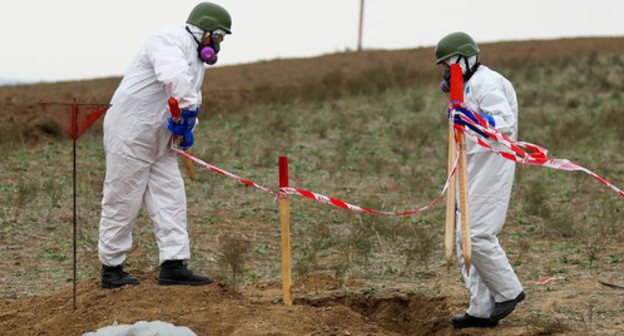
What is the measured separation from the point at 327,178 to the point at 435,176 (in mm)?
1580

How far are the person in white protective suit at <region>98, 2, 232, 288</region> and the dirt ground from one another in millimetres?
271

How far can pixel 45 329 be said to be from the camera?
20.5ft

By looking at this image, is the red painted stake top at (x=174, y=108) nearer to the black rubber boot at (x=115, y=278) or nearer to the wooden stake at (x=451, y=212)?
the black rubber boot at (x=115, y=278)

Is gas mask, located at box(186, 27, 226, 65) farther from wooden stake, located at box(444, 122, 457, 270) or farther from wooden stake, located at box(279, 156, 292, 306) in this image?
wooden stake, located at box(444, 122, 457, 270)

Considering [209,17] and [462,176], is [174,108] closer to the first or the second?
[209,17]

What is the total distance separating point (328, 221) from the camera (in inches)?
443

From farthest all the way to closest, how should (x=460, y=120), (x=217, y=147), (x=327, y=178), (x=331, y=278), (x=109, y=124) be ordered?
1. (x=217, y=147)
2. (x=327, y=178)
3. (x=331, y=278)
4. (x=109, y=124)
5. (x=460, y=120)

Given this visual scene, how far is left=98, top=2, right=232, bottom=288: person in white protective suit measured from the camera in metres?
6.59

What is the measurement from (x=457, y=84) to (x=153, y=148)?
2031 mm

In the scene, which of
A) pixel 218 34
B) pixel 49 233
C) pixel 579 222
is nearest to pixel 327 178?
pixel 579 222

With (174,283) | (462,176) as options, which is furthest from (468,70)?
(174,283)

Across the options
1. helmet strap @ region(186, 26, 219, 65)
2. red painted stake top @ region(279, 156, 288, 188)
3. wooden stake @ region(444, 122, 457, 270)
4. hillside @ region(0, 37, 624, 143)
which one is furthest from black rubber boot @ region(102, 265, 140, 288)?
hillside @ region(0, 37, 624, 143)

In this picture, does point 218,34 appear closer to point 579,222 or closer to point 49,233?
point 49,233

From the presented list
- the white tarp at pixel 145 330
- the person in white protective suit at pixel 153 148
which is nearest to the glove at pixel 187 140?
the person in white protective suit at pixel 153 148
